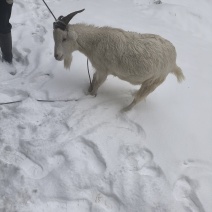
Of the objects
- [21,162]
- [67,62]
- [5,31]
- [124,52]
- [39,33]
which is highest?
[124,52]

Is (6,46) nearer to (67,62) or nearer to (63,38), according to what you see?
(67,62)

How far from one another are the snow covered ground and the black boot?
0.16m

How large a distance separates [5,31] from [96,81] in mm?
1314

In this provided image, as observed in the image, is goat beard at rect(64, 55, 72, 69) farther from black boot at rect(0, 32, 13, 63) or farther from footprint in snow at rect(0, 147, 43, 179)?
footprint in snow at rect(0, 147, 43, 179)

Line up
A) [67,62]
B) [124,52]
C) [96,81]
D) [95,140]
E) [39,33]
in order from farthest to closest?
[39,33] < [67,62] < [96,81] < [124,52] < [95,140]

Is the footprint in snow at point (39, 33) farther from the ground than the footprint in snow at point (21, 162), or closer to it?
farther from the ground

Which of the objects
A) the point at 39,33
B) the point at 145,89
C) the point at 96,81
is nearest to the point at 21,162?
the point at 96,81

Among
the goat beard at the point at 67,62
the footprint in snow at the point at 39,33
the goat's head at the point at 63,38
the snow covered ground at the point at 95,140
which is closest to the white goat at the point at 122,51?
the goat's head at the point at 63,38

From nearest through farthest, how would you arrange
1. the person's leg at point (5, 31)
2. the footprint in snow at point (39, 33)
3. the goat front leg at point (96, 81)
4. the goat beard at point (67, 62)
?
the person's leg at point (5, 31) < the goat front leg at point (96, 81) < the goat beard at point (67, 62) < the footprint in snow at point (39, 33)

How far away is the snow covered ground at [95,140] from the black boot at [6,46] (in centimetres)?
16

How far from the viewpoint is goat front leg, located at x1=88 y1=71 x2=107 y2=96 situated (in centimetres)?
381

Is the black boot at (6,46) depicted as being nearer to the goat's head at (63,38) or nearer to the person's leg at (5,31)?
the person's leg at (5,31)

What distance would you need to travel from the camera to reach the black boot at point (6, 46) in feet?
13.1

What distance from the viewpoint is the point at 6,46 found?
4.08 meters
